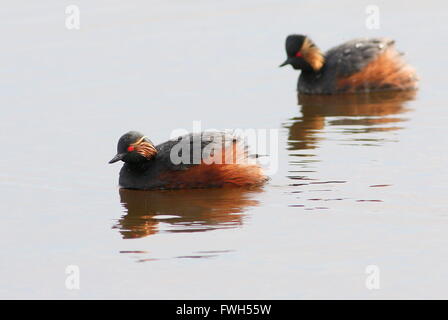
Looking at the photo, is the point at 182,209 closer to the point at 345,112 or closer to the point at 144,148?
the point at 144,148

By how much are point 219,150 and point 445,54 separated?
9.77 m

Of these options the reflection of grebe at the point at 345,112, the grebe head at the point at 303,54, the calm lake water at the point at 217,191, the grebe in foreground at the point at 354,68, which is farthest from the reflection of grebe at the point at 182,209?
the grebe head at the point at 303,54

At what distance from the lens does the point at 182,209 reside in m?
13.3

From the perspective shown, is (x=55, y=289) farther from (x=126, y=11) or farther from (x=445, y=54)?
(x=126, y=11)

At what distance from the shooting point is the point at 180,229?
12.3m

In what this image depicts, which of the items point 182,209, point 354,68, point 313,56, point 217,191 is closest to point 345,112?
point 354,68

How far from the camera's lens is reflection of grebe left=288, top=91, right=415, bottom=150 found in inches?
679

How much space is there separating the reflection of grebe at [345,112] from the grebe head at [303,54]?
0.77m

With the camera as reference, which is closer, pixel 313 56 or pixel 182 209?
pixel 182 209

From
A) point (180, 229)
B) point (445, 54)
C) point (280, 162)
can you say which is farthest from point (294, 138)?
point (445, 54)

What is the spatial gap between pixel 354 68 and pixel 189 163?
7.74 metres

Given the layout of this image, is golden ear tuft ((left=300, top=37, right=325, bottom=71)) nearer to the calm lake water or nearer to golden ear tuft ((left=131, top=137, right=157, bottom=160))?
the calm lake water

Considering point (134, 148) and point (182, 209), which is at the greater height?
point (134, 148)

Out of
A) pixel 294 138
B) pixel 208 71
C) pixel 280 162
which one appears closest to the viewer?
pixel 280 162
